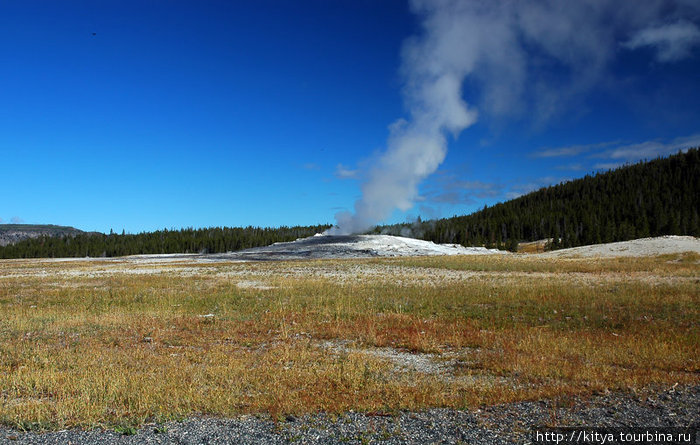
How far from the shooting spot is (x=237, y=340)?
1580 cm

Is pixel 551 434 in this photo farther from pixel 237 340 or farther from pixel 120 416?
pixel 237 340

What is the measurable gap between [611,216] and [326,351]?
16624cm

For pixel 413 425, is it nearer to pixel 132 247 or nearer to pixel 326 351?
pixel 326 351

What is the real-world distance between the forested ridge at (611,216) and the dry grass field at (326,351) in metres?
107

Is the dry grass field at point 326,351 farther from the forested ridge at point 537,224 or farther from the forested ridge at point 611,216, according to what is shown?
the forested ridge at point 537,224

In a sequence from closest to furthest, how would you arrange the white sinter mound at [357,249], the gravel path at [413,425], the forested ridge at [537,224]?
the gravel path at [413,425] → the white sinter mound at [357,249] → the forested ridge at [537,224]

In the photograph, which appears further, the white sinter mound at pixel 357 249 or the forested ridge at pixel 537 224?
the forested ridge at pixel 537 224

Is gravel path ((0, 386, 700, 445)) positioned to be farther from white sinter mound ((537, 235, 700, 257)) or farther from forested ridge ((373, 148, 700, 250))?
forested ridge ((373, 148, 700, 250))

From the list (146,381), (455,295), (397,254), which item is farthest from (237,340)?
(397,254)

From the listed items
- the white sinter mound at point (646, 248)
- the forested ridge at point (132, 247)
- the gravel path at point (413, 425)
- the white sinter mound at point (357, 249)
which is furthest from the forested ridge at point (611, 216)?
the gravel path at point (413, 425)

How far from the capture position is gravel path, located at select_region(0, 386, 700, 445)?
751cm

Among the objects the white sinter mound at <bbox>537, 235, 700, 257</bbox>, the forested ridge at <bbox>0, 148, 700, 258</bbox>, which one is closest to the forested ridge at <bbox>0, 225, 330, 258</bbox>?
the forested ridge at <bbox>0, 148, 700, 258</bbox>

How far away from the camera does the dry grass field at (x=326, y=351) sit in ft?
30.8

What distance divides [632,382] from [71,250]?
637ft
